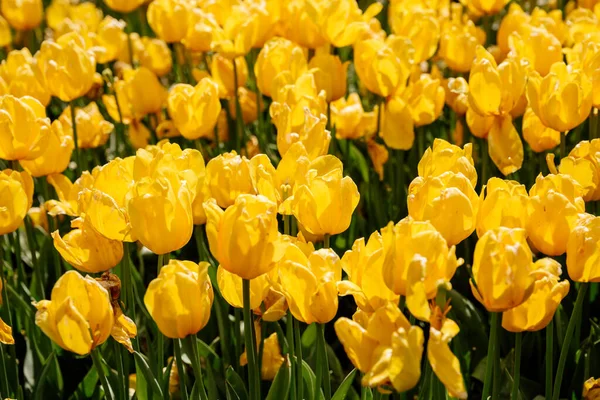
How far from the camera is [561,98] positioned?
88.4 inches

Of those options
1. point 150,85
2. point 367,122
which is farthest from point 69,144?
point 367,122

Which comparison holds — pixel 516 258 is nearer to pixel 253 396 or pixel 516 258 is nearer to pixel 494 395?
pixel 494 395

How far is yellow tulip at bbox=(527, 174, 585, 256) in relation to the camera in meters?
1.64

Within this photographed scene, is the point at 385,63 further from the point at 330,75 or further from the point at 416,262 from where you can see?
the point at 416,262

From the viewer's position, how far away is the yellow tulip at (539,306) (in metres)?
1.53

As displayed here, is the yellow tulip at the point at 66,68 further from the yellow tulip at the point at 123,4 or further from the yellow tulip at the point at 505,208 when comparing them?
the yellow tulip at the point at 505,208

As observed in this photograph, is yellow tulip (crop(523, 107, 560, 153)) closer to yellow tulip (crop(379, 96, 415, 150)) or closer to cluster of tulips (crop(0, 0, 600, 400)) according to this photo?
cluster of tulips (crop(0, 0, 600, 400))

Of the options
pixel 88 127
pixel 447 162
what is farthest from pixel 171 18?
pixel 447 162

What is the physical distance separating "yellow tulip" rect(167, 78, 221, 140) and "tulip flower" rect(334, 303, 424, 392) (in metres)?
1.24

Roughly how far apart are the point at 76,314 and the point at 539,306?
30.9 inches

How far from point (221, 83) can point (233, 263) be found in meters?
1.75

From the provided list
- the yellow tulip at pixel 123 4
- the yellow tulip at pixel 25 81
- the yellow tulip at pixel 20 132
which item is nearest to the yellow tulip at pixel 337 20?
the yellow tulip at pixel 25 81

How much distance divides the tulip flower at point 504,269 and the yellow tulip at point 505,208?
19cm

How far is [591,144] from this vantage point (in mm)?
2084
